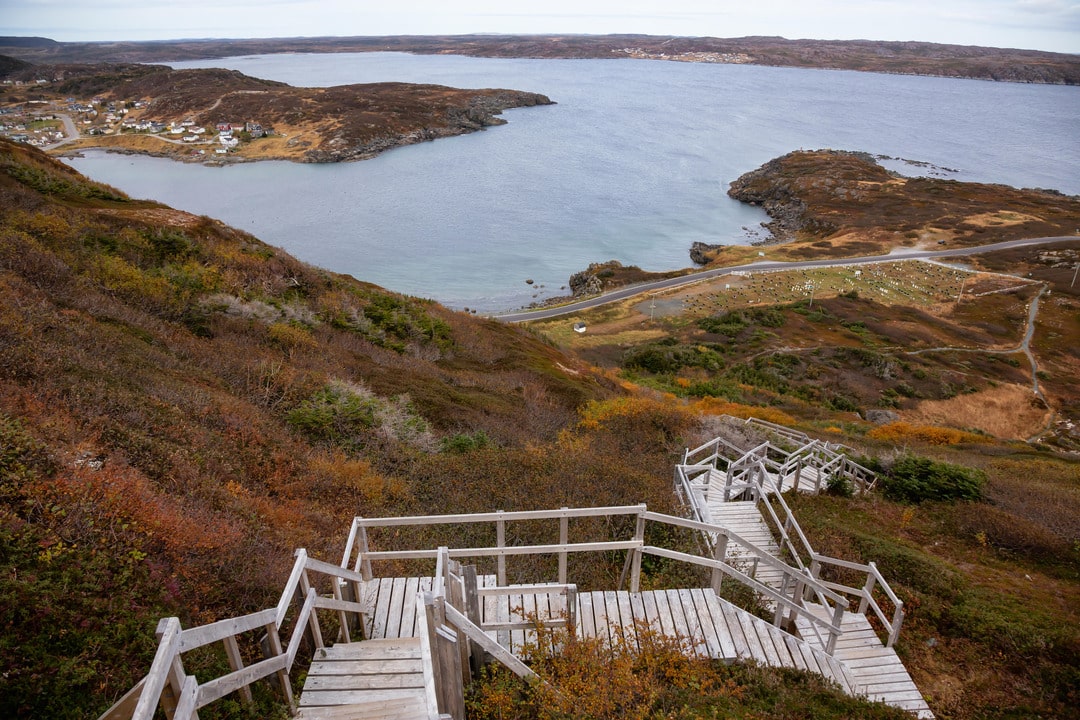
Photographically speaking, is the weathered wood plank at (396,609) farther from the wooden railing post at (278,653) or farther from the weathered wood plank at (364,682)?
the wooden railing post at (278,653)

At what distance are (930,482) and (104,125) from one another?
161976 mm

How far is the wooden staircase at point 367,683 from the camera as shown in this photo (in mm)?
4988

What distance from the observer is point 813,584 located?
334 inches

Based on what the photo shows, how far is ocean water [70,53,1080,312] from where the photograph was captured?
69062mm

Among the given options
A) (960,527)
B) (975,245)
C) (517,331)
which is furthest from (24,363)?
(975,245)

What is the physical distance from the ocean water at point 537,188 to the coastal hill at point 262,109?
23.5 ft

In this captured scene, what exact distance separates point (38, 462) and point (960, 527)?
18414 mm

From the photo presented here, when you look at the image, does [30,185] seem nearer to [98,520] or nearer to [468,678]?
[98,520]

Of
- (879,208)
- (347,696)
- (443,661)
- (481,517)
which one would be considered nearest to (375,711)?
(347,696)

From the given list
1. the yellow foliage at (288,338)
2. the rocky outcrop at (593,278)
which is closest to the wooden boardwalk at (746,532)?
the yellow foliage at (288,338)

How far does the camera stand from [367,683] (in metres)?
5.50

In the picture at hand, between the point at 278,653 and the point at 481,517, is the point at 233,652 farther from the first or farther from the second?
the point at 481,517

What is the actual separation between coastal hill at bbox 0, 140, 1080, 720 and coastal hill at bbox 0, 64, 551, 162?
317 ft

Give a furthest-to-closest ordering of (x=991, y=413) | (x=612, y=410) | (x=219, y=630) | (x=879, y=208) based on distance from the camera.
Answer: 1. (x=879, y=208)
2. (x=991, y=413)
3. (x=612, y=410)
4. (x=219, y=630)
